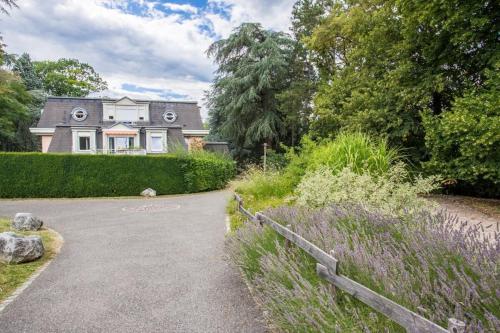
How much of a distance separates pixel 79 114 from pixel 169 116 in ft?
23.9

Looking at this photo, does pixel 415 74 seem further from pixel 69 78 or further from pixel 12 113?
pixel 69 78

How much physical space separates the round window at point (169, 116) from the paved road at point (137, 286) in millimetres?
18365

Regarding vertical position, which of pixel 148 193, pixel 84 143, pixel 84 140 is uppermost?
pixel 84 140

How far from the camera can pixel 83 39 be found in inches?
846

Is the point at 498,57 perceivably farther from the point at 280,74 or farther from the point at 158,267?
the point at 280,74

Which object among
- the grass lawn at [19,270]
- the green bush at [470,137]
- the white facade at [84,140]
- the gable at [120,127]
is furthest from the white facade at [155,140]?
the green bush at [470,137]

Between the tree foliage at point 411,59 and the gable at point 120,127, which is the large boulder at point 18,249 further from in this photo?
the gable at point 120,127

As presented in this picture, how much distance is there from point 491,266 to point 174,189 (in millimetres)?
13940

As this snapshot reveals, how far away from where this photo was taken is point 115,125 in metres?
23.0

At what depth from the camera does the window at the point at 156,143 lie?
23.8 metres

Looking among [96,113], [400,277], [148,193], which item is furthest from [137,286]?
[96,113]

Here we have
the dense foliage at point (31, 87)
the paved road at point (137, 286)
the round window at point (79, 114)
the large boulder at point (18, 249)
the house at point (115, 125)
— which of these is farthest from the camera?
the dense foliage at point (31, 87)

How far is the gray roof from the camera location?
2336 cm

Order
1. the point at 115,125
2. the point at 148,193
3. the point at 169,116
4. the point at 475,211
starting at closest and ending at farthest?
the point at 475,211
the point at 148,193
the point at 115,125
the point at 169,116
